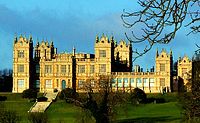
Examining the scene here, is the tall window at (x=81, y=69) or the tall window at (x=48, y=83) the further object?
the tall window at (x=81, y=69)

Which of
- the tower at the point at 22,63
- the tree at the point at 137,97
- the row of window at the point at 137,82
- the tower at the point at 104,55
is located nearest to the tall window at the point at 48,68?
the tower at the point at 22,63

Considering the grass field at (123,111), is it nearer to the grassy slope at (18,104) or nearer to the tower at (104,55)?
the grassy slope at (18,104)

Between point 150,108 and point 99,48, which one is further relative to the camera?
point 99,48

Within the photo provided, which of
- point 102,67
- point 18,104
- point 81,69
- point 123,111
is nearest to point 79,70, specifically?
point 81,69

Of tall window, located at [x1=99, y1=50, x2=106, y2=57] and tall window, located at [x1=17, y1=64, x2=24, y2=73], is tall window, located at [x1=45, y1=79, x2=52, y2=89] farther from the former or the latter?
tall window, located at [x1=99, y1=50, x2=106, y2=57]

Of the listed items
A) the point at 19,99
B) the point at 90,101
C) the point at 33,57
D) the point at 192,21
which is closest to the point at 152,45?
the point at 192,21

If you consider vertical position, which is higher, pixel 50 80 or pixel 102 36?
pixel 102 36

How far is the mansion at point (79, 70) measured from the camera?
2692 inches

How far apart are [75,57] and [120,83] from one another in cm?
693

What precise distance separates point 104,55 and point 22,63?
31.9 ft

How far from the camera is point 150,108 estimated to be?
5112cm

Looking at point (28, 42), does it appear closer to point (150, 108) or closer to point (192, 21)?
point (150, 108)

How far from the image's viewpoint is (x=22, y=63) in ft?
233

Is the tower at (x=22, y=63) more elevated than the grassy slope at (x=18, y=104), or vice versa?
the tower at (x=22, y=63)
